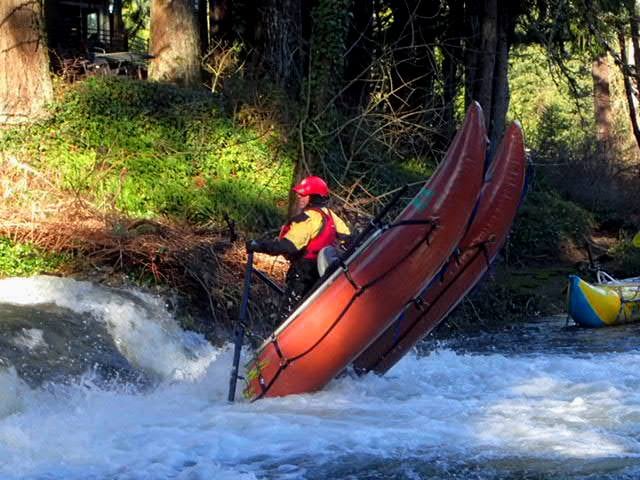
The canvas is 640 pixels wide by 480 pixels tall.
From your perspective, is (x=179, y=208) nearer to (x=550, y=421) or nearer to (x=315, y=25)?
(x=315, y=25)

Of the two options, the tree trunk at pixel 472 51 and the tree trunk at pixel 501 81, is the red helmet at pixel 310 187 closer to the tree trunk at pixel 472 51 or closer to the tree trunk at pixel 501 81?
the tree trunk at pixel 501 81

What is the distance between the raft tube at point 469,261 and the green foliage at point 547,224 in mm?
10072

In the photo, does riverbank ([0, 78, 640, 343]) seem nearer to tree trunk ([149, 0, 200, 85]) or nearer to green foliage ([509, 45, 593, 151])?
tree trunk ([149, 0, 200, 85])

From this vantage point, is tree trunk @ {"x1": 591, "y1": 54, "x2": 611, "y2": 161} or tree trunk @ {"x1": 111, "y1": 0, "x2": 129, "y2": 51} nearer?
tree trunk @ {"x1": 111, "y1": 0, "x2": 129, "y2": 51}

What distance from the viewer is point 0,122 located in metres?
14.2

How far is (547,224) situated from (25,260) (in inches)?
458

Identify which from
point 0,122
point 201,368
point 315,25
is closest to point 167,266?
point 201,368

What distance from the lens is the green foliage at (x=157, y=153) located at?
14094mm

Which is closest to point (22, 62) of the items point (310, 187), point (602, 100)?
point (310, 187)

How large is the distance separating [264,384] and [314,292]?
2.68 feet

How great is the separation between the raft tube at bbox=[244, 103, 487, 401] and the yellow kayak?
259 inches

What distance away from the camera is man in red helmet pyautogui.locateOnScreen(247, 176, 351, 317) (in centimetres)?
887

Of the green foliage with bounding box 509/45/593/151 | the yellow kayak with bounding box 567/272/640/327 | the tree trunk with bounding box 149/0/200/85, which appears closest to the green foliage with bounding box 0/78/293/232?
the tree trunk with bounding box 149/0/200/85

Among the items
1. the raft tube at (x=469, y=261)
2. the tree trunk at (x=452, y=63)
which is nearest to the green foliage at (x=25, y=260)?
the raft tube at (x=469, y=261)
